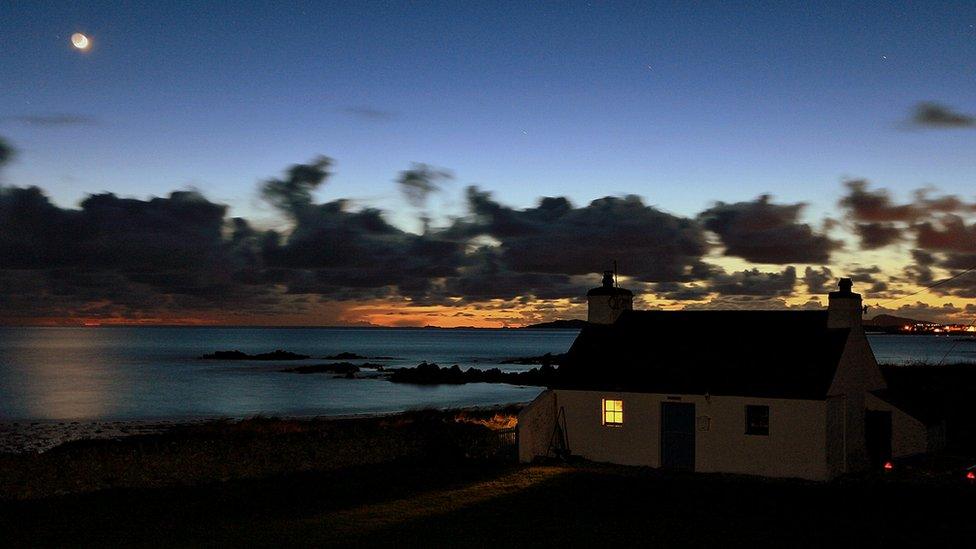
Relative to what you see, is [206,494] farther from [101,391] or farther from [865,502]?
[101,391]

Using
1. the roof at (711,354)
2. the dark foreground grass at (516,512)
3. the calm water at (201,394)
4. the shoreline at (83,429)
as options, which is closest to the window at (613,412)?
the roof at (711,354)

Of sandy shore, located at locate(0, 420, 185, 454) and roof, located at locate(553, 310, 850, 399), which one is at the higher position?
roof, located at locate(553, 310, 850, 399)

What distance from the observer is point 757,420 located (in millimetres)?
21953

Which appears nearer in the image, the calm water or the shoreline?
the shoreline

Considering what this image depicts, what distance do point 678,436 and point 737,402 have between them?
1850 millimetres

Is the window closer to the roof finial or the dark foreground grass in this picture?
the dark foreground grass

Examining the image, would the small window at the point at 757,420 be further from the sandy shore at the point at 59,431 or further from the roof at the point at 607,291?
the sandy shore at the point at 59,431

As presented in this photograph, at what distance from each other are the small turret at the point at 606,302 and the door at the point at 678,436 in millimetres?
4752

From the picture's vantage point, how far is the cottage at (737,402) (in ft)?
70.6

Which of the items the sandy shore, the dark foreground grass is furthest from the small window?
the sandy shore

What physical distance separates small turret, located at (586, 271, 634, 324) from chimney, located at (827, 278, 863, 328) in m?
6.44

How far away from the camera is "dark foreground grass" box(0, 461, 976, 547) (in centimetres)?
1584

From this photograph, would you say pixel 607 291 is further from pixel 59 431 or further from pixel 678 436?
pixel 59 431

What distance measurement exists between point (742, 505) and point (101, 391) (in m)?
72.7
